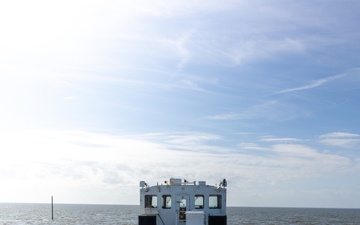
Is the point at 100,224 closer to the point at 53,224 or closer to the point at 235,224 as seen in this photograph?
the point at 53,224

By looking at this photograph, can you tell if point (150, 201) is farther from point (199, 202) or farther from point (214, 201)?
point (214, 201)

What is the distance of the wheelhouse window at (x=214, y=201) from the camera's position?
92.8 ft

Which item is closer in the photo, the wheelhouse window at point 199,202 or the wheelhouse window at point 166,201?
the wheelhouse window at point 199,202

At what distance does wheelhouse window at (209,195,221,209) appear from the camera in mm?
28297

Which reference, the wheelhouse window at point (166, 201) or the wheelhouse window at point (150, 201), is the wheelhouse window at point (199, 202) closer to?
the wheelhouse window at point (166, 201)

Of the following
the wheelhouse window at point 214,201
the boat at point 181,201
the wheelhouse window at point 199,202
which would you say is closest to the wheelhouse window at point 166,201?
the boat at point 181,201

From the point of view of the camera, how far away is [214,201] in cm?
2850

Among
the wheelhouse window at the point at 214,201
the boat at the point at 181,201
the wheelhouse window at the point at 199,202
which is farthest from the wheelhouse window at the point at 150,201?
the wheelhouse window at the point at 214,201

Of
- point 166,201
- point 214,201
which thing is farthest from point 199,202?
point 166,201

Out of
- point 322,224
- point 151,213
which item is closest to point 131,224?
point 322,224

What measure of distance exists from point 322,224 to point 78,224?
5386 cm

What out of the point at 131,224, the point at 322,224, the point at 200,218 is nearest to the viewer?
the point at 200,218

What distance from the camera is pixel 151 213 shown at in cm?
2831

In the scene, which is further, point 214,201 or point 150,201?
point 150,201
